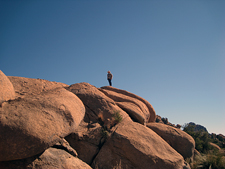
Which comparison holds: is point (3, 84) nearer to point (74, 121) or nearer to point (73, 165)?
point (74, 121)

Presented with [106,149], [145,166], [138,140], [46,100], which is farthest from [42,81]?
[145,166]

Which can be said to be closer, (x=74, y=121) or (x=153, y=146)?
(x=74, y=121)

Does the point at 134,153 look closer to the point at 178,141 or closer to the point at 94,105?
the point at 94,105

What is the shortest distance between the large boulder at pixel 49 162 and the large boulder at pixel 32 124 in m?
0.29

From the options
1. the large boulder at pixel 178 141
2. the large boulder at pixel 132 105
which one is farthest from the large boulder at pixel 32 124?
the large boulder at pixel 178 141

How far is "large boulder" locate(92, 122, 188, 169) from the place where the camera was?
24.0 ft

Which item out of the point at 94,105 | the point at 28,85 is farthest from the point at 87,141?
the point at 28,85

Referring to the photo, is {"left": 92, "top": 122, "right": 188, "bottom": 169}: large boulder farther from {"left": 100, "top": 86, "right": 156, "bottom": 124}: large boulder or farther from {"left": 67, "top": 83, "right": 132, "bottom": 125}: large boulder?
{"left": 100, "top": 86, "right": 156, "bottom": 124}: large boulder

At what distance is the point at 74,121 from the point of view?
6070mm

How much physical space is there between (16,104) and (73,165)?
8.33 feet

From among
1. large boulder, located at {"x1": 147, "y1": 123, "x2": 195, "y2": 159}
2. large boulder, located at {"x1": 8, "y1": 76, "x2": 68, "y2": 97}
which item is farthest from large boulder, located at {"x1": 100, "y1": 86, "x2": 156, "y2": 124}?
large boulder, located at {"x1": 8, "y1": 76, "x2": 68, "y2": 97}

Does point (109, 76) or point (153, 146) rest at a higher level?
point (109, 76)

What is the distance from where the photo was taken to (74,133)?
7547mm

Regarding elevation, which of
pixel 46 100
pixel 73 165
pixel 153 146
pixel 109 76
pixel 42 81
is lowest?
pixel 73 165
